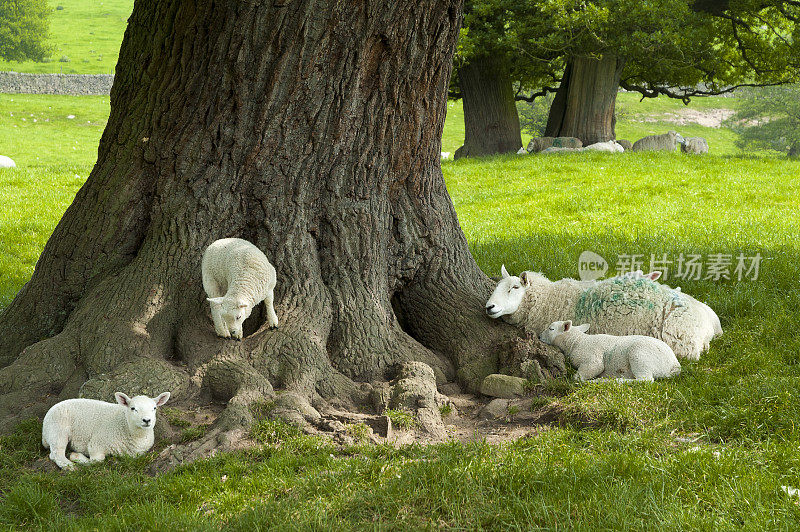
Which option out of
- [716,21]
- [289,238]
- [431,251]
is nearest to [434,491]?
[289,238]

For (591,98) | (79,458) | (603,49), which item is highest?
(603,49)

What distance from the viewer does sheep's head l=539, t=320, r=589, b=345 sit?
557cm

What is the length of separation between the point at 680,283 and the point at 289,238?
14.7 ft

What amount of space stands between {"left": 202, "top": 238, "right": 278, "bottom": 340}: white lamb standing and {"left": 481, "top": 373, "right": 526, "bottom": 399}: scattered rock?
162 cm

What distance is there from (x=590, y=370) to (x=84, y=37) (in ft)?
246

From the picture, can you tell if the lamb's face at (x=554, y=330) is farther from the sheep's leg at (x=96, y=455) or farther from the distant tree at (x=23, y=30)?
the distant tree at (x=23, y=30)

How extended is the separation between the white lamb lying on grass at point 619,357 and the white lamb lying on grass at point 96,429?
3.08 meters

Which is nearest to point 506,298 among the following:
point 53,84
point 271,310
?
point 271,310

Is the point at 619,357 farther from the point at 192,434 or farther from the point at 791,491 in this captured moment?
the point at 192,434

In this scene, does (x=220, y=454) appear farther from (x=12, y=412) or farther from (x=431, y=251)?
(x=431, y=251)

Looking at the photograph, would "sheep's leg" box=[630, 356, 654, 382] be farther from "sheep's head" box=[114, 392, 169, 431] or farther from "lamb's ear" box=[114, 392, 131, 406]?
"lamb's ear" box=[114, 392, 131, 406]

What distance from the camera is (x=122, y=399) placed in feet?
12.8

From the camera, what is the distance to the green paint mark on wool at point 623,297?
5754 millimetres

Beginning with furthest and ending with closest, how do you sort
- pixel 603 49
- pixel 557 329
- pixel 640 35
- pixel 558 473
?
pixel 603 49, pixel 640 35, pixel 557 329, pixel 558 473
